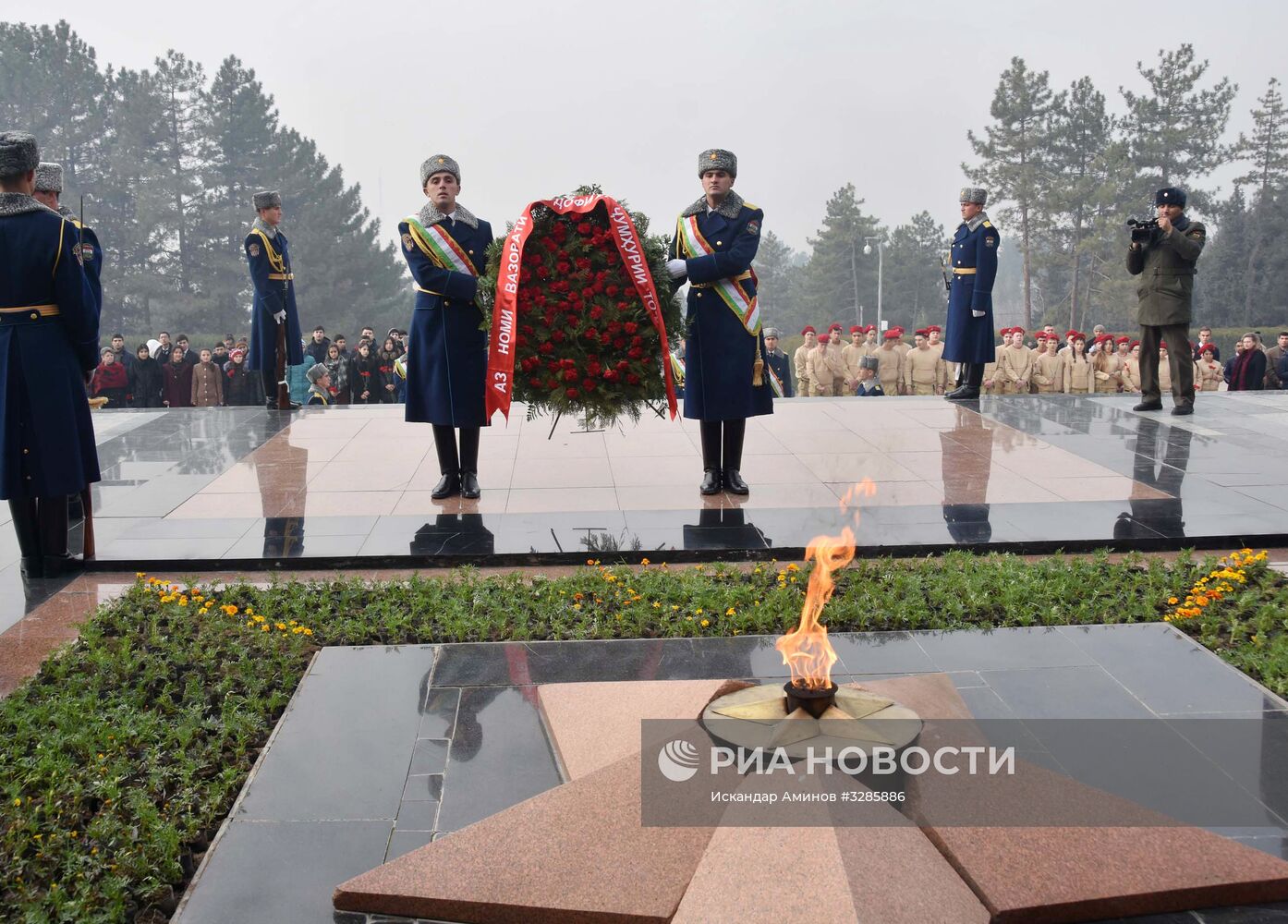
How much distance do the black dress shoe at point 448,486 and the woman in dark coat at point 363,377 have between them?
7009 millimetres

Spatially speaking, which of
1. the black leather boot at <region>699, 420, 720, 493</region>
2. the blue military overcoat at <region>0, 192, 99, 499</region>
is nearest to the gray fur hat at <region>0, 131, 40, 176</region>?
the blue military overcoat at <region>0, 192, 99, 499</region>

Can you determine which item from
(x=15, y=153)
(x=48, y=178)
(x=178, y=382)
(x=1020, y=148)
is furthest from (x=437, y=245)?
(x=1020, y=148)

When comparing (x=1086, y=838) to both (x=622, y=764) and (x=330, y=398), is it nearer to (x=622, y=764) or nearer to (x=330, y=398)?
(x=622, y=764)

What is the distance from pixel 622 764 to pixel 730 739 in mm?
325

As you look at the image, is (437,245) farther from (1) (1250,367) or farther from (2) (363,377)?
(1) (1250,367)

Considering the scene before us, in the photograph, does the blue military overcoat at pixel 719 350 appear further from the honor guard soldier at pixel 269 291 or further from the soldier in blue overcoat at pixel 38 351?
the honor guard soldier at pixel 269 291

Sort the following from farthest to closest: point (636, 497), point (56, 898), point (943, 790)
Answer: point (636, 497)
point (943, 790)
point (56, 898)

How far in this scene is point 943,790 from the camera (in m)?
3.29

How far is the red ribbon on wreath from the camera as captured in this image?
618 cm

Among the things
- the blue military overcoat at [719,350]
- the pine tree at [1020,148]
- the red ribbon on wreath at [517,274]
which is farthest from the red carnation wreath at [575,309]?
the pine tree at [1020,148]

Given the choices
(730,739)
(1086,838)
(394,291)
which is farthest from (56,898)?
(394,291)

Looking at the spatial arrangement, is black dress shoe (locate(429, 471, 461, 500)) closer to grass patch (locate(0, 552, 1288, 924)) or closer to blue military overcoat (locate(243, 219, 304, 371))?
grass patch (locate(0, 552, 1288, 924))

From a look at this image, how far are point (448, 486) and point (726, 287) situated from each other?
6.81 ft

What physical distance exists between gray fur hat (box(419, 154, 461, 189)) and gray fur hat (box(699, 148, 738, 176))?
54.3 inches
